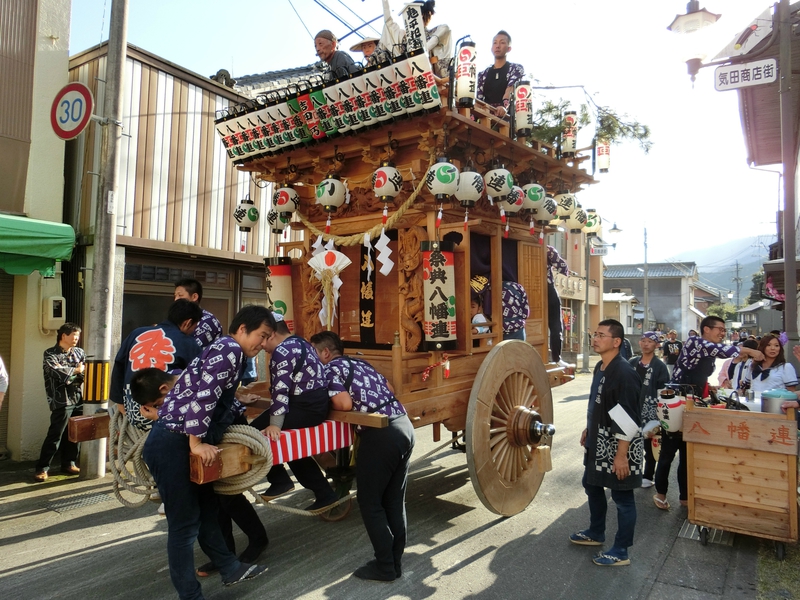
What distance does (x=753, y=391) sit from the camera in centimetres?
581

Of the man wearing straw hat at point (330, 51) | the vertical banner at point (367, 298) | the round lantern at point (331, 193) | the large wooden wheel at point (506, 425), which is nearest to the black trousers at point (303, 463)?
the large wooden wheel at point (506, 425)

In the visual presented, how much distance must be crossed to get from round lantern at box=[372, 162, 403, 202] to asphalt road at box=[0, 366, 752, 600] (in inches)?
125

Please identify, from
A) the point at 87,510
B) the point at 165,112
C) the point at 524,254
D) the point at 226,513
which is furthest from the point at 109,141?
the point at 524,254

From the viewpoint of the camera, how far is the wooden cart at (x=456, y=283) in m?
4.82

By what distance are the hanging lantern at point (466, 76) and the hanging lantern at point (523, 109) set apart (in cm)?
98

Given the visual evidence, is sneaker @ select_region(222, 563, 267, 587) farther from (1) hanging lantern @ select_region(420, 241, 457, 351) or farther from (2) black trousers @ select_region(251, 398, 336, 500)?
(1) hanging lantern @ select_region(420, 241, 457, 351)

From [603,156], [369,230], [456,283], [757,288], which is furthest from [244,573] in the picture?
[757,288]

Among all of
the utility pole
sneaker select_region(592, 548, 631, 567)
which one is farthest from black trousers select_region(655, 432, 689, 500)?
the utility pole

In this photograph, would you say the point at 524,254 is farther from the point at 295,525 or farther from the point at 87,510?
the point at 87,510

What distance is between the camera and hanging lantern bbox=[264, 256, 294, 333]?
623cm

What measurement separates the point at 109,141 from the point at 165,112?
2.23 meters

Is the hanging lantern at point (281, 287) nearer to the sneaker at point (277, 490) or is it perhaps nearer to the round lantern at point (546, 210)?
the sneaker at point (277, 490)

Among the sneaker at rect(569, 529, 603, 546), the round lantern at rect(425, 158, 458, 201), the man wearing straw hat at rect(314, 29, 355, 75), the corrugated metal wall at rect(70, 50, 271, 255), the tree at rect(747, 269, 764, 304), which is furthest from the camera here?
the tree at rect(747, 269, 764, 304)

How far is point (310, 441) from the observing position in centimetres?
372
